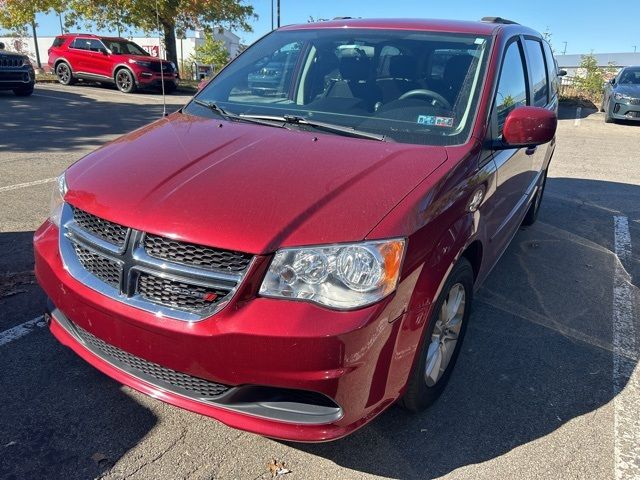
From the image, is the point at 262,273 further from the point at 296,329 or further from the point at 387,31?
the point at 387,31

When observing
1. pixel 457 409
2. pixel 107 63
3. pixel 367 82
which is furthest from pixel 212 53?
pixel 457 409

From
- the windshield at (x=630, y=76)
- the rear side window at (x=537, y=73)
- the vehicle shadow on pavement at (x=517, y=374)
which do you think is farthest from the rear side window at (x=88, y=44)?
the vehicle shadow on pavement at (x=517, y=374)

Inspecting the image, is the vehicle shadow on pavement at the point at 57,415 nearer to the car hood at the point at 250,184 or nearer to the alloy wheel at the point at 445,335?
the car hood at the point at 250,184

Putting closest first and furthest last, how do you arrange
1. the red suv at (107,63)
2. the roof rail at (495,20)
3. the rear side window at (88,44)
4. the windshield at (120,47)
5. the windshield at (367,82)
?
the windshield at (367,82) → the roof rail at (495,20) → the red suv at (107,63) → the windshield at (120,47) → the rear side window at (88,44)

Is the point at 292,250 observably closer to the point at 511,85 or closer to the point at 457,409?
the point at 457,409

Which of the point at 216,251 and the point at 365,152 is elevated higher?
the point at 365,152

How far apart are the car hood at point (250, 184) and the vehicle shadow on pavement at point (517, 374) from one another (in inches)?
42.3

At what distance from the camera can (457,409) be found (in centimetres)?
269

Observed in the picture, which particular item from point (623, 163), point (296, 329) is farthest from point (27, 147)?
point (623, 163)

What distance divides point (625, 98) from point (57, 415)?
15.2 meters

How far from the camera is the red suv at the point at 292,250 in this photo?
192 centimetres

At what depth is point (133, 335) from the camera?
2049mm

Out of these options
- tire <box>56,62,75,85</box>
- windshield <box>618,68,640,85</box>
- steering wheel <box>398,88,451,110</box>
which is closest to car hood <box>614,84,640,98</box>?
windshield <box>618,68,640,85</box>

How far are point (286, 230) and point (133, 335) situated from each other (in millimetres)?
720
